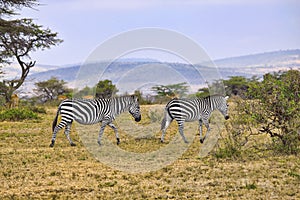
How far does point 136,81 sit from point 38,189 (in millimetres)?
13270

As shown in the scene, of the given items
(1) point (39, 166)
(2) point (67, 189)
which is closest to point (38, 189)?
(2) point (67, 189)

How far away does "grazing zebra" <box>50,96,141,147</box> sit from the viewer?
43.3ft

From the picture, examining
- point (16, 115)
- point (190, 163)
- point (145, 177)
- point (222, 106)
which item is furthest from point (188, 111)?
point (16, 115)

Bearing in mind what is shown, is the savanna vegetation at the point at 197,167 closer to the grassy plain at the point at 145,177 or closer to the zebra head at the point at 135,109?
the grassy plain at the point at 145,177

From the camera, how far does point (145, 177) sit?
9055 millimetres

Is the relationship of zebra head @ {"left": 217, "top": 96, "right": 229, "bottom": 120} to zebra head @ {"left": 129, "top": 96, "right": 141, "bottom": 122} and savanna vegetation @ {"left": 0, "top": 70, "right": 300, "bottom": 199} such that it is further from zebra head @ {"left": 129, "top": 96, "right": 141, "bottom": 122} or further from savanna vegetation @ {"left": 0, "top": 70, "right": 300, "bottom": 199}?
zebra head @ {"left": 129, "top": 96, "right": 141, "bottom": 122}

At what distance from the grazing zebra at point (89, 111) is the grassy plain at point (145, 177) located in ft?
3.41

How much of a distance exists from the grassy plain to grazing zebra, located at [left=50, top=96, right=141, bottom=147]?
1041mm

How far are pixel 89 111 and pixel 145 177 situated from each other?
482 cm

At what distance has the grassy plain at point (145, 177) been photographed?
301 inches

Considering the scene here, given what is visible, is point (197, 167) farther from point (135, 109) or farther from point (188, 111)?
point (135, 109)

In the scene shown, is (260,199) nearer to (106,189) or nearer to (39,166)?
(106,189)

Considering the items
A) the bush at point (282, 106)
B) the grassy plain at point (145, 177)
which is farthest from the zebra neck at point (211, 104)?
the bush at point (282, 106)

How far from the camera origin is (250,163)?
32.6 feet
